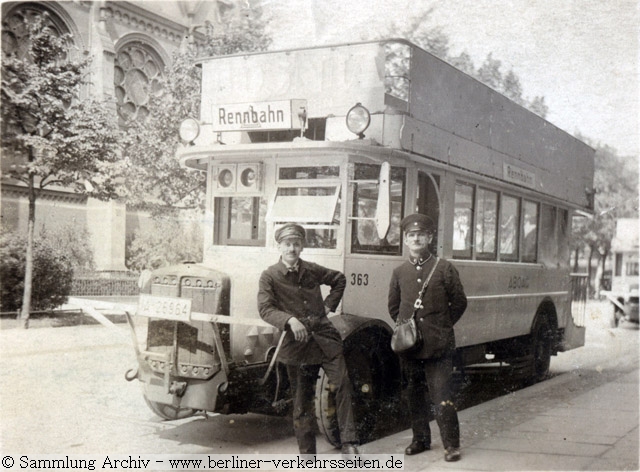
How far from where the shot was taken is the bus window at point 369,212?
5914 millimetres

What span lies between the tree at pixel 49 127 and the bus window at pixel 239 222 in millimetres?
1971

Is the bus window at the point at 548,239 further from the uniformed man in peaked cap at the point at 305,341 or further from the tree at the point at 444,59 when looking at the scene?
the uniformed man in peaked cap at the point at 305,341

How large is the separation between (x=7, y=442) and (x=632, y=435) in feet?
16.3

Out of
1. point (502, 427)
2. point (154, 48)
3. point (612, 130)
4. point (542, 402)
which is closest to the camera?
point (502, 427)

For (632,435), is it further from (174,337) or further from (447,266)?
(174,337)

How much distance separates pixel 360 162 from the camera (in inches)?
229

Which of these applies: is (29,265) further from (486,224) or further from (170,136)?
(170,136)

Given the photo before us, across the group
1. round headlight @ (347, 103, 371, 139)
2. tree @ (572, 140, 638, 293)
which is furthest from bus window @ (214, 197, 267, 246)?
tree @ (572, 140, 638, 293)

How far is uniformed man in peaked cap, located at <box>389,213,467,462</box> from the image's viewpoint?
5293 mm

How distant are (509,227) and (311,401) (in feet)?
14.2

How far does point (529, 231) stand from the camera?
9023 millimetres

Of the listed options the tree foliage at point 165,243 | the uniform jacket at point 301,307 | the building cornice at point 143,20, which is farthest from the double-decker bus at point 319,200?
the building cornice at point 143,20

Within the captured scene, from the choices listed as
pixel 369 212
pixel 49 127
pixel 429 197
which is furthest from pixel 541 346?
pixel 49 127

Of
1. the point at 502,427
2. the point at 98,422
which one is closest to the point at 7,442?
the point at 98,422
